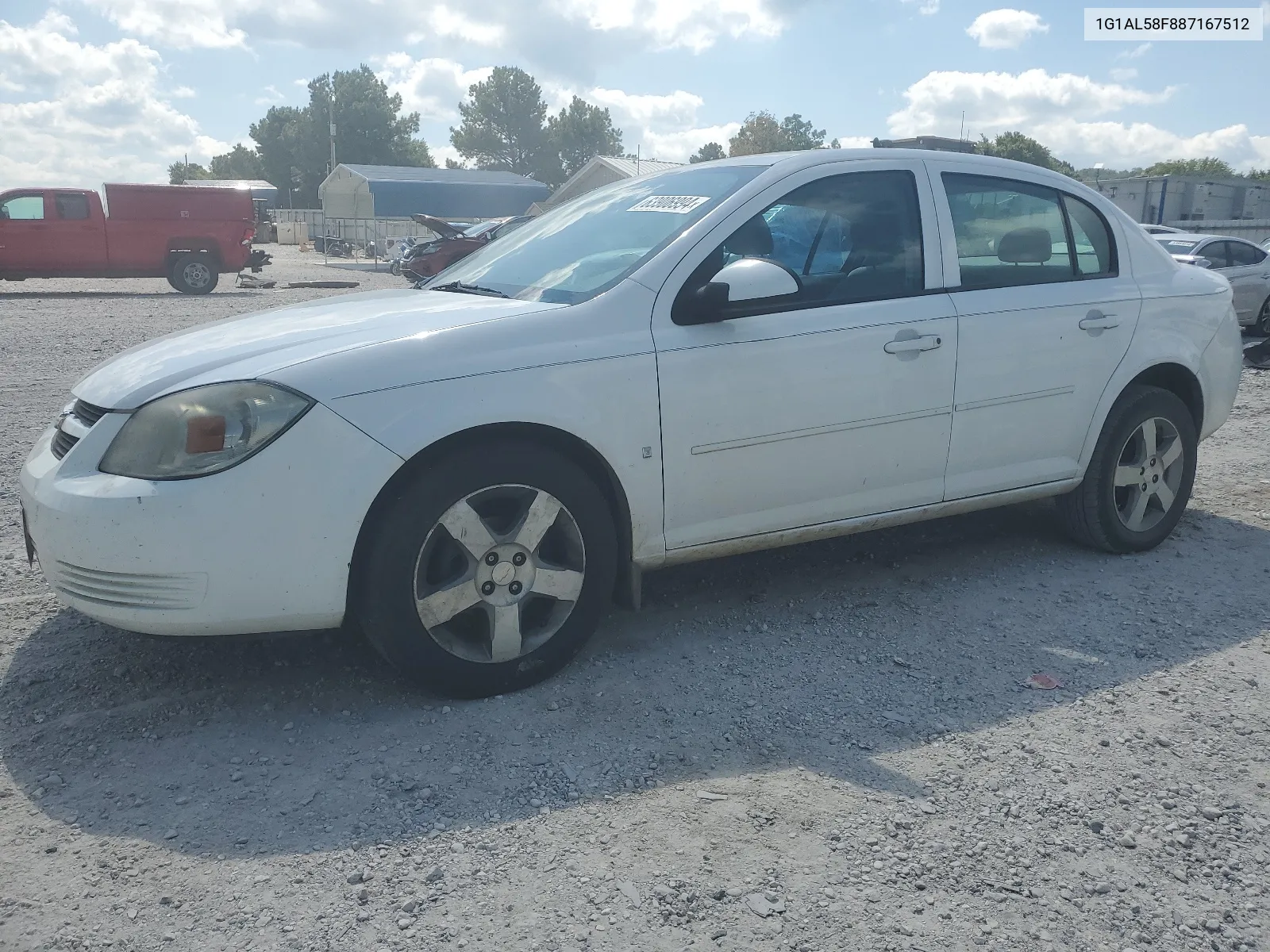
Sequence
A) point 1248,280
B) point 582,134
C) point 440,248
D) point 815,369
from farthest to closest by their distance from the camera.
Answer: point 582,134 < point 440,248 < point 1248,280 < point 815,369

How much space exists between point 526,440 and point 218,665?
1.30m

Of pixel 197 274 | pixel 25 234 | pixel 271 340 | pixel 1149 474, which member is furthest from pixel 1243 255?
pixel 25 234

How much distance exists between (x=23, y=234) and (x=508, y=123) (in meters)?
101

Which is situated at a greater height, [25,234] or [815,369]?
[25,234]

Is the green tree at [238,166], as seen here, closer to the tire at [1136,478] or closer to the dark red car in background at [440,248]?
the dark red car in background at [440,248]

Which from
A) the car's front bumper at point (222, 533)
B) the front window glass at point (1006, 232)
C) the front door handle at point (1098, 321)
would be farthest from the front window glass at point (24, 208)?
the front door handle at point (1098, 321)

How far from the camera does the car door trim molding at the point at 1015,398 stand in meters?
4.17

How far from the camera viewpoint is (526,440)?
332cm

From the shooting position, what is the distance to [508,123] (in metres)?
116

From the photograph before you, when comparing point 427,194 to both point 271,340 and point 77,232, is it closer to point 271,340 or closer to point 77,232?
point 77,232

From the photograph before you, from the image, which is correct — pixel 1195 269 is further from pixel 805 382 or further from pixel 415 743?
pixel 415 743

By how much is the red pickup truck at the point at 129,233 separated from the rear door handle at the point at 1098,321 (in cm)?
2083

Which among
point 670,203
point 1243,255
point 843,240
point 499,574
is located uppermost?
point 670,203

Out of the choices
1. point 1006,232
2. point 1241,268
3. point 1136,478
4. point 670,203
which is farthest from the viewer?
point 1241,268
